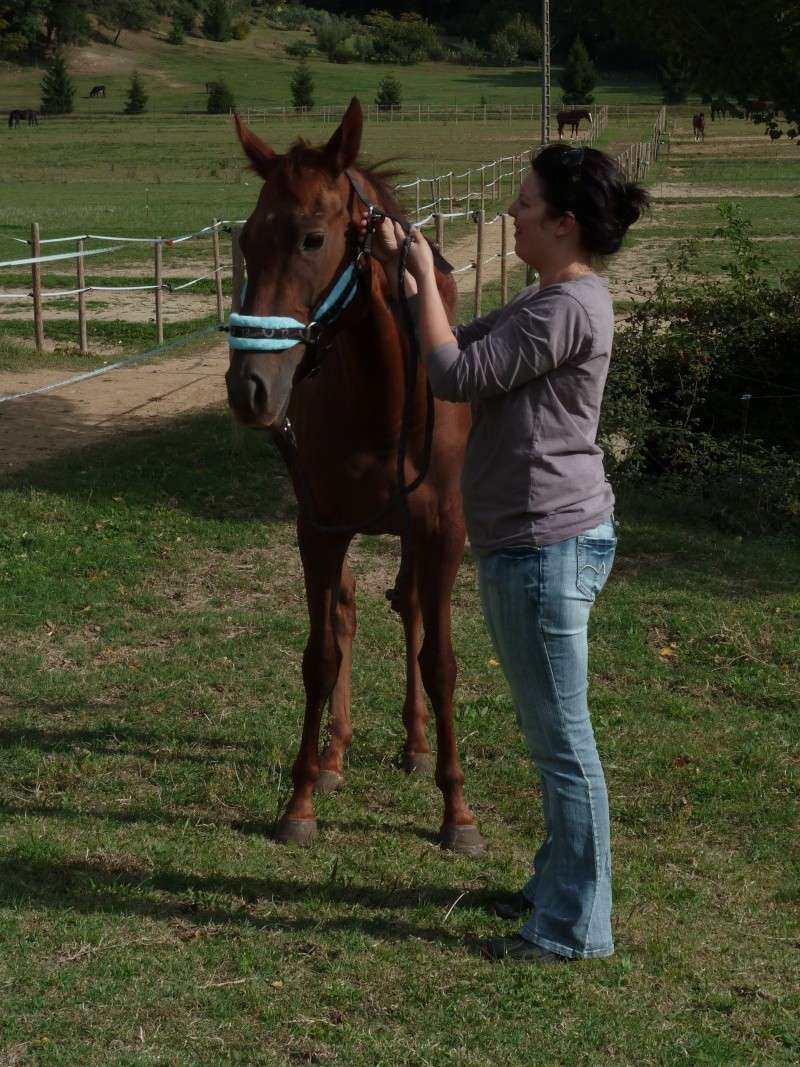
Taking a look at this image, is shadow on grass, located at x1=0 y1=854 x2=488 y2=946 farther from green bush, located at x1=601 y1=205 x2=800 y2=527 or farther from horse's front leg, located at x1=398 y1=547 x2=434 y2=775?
green bush, located at x1=601 y1=205 x2=800 y2=527

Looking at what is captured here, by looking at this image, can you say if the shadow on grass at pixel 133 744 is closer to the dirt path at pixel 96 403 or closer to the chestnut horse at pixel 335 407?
the chestnut horse at pixel 335 407

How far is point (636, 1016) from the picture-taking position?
3.43 m

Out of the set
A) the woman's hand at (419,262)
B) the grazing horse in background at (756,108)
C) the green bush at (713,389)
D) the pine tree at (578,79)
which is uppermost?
the pine tree at (578,79)

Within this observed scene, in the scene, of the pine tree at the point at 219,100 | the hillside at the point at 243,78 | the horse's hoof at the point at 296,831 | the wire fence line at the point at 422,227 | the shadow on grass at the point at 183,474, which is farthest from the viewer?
the hillside at the point at 243,78

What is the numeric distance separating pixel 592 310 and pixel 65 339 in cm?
1307

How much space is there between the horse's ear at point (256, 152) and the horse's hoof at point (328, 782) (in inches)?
90.0

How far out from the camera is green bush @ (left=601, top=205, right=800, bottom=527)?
32.1ft

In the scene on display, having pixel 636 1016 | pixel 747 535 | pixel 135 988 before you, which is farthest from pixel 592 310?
pixel 747 535

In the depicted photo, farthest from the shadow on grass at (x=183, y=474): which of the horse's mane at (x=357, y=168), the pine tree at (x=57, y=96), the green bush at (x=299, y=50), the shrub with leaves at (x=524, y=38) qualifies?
the shrub with leaves at (x=524, y=38)

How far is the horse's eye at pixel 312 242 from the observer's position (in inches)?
139

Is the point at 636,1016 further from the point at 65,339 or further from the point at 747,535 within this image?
the point at 65,339

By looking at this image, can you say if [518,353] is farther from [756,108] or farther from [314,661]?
[756,108]

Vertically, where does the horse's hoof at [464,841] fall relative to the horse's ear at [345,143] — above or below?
below

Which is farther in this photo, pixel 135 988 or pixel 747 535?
pixel 747 535
